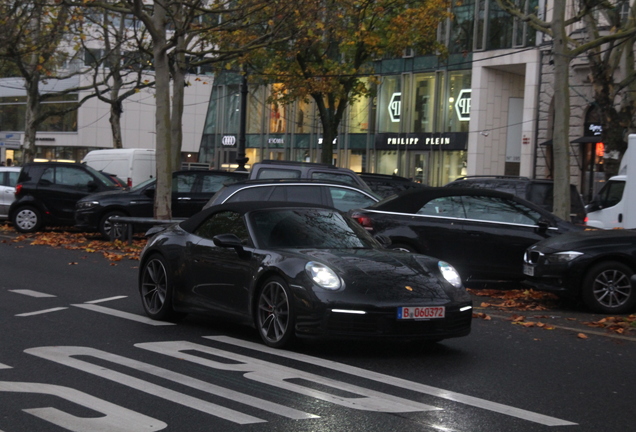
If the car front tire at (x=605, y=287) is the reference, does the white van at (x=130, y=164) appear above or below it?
above

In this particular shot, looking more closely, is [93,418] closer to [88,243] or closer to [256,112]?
[88,243]

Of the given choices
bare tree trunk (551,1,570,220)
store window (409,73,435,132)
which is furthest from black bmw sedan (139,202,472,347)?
store window (409,73,435,132)

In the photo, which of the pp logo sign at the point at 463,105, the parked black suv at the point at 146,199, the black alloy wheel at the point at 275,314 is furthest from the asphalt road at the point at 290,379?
the pp logo sign at the point at 463,105

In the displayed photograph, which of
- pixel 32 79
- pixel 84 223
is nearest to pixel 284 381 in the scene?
pixel 84 223

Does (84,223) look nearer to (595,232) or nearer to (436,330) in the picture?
(595,232)

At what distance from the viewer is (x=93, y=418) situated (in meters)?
5.79

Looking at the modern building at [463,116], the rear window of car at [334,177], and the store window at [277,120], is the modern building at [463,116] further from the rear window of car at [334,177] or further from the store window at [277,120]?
the rear window of car at [334,177]

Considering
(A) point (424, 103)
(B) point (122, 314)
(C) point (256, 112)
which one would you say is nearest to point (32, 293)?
(B) point (122, 314)

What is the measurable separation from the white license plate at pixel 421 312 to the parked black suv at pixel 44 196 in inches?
666

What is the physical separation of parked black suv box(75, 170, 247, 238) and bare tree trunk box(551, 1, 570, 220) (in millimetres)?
7679

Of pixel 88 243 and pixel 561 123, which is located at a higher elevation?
pixel 561 123

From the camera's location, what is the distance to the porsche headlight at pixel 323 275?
312 inches

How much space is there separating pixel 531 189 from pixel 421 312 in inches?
464

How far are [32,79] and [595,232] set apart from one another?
2779 centimetres
